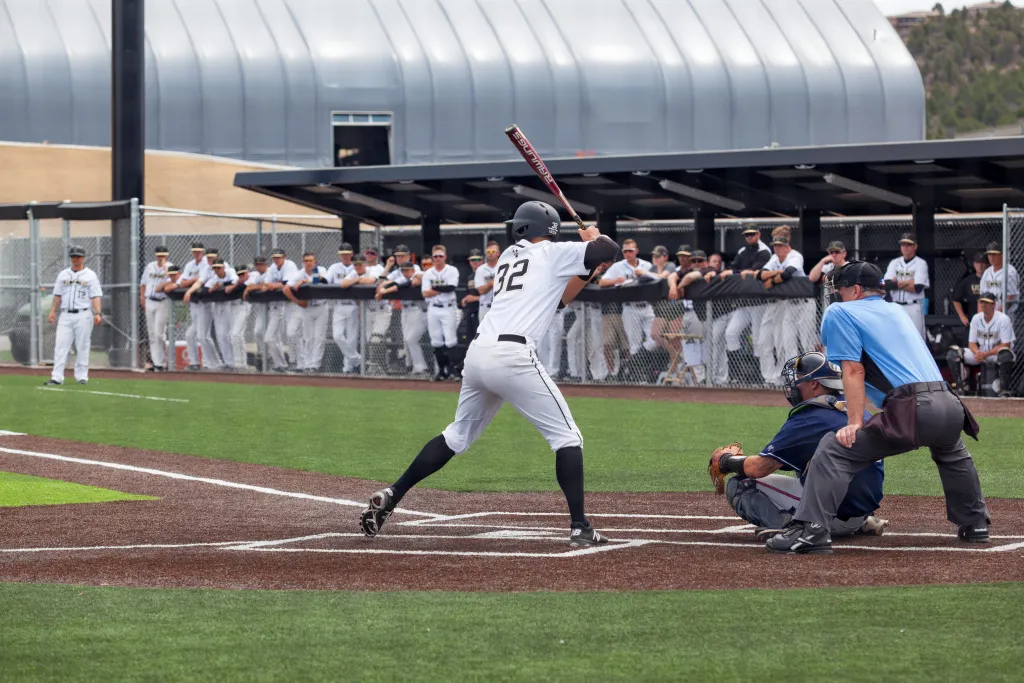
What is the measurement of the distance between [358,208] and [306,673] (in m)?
24.4

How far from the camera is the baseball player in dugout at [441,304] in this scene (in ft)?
73.0

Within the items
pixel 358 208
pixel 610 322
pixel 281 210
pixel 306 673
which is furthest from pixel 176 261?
pixel 306 673

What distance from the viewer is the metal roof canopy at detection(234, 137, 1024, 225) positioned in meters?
20.9

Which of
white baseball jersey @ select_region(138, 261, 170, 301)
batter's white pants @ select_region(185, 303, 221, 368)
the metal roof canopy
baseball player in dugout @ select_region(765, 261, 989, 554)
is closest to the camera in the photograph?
baseball player in dugout @ select_region(765, 261, 989, 554)

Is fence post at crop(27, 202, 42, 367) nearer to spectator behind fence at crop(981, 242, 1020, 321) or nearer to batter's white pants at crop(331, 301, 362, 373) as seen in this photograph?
batter's white pants at crop(331, 301, 362, 373)

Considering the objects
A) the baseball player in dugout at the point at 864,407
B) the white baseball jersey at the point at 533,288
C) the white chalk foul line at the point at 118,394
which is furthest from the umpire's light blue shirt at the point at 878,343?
the white chalk foul line at the point at 118,394

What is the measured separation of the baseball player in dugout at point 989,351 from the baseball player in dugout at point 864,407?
437 inches

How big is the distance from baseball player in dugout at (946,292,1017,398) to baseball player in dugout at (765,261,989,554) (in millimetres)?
11092

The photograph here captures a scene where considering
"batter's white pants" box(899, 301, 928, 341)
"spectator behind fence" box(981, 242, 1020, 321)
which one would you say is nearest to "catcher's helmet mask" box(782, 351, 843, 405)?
"batter's white pants" box(899, 301, 928, 341)

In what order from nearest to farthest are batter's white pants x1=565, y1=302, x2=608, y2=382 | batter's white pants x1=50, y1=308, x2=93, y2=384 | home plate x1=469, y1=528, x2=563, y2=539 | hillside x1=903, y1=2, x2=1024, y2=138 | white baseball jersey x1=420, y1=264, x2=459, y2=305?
1. home plate x1=469, y1=528, x2=563, y2=539
2. batter's white pants x1=50, y1=308, x2=93, y2=384
3. batter's white pants x1=565, y1=302, x2=608, y2=382
4. white baseball jersey x1=420, y1=264, x2=459, y2=305
5. hillside x1=903, y1=2, x2=1024, y2=138

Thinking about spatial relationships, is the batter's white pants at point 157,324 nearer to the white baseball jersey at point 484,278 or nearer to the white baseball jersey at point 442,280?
the white baseball jersey at point 442,280

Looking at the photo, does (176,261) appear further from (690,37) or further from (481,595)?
(481,595)

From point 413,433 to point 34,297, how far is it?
12920mm

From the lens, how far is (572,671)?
190 inches
